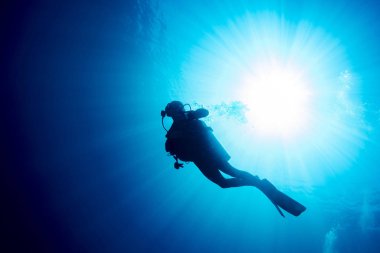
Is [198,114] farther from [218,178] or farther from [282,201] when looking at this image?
[282,201]

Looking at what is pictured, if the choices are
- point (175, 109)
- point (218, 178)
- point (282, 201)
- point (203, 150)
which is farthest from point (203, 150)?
point (282, 201)

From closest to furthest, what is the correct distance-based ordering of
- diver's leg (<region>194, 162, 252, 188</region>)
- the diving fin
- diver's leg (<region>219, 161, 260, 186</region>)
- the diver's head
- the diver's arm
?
1. the diving fin
2. the diver's arm
3. diver's leg (<region>219, 161, 260, 186</region>)
4. diver's leg (<region>194, 162, 252, 188</region>)
5. the diver's head

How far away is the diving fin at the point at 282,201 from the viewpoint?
357 cm

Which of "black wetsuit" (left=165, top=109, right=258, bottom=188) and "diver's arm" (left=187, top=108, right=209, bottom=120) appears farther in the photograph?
"black wetsuit" (left=165, top=109, right=258, bottom=188)


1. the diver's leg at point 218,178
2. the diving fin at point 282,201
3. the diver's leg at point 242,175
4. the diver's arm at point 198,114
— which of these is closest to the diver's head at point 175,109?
the diver's arm at point 198,114

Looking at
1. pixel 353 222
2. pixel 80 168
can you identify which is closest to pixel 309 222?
pixel 353 222

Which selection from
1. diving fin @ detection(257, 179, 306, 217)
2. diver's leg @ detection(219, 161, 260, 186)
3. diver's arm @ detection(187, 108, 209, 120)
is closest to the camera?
diving fin @ detection(257, 179, 306, 217)

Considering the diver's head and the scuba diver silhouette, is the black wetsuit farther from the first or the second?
the diver's head

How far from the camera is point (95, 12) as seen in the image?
2425 cm

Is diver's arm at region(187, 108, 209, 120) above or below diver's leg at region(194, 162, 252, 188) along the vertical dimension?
above

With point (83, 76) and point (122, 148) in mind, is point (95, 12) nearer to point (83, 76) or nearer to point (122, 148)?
point (83, 76)

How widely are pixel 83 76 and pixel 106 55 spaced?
424cm

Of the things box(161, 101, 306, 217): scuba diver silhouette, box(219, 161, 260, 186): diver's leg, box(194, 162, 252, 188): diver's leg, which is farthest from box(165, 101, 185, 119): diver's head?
box(219, 161, 260, 186): diver's leg

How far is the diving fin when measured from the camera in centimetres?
357
